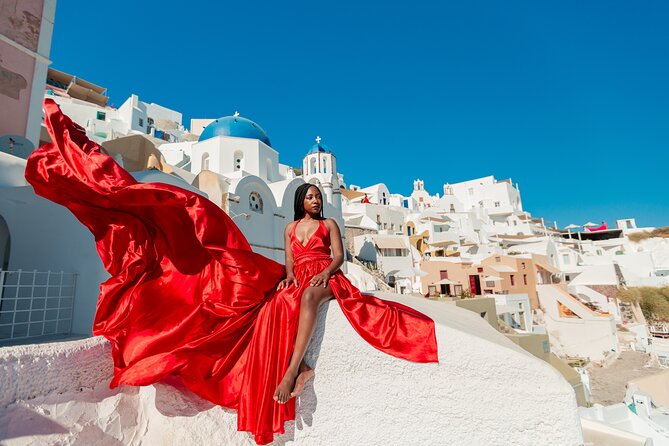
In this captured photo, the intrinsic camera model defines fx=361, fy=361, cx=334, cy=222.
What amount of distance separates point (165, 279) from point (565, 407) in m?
2.78

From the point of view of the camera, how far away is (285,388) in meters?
2.19

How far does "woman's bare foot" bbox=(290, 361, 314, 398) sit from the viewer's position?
227cm

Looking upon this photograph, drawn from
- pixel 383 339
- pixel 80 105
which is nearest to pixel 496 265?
pixel 383 339

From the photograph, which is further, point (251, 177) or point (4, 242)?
point (251, 177)

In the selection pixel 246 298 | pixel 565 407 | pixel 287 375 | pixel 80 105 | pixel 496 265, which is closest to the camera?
pixel 565 407

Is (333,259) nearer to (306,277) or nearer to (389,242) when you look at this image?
(306,277)

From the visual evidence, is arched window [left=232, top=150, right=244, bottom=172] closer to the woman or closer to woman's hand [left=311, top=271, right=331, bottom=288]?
the woman

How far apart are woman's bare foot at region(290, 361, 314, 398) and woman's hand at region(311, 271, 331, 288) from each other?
0.53 metres

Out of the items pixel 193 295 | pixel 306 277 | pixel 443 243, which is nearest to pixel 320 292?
pixel 306 277

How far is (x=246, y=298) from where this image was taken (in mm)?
2605

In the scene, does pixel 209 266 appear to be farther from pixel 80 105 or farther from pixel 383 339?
pixel 80 105

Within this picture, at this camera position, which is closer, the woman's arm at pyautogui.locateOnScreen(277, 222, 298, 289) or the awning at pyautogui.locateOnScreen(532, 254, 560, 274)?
the woman's arm at pyautogui.locateOnScreen(277, 222, 298, 289)

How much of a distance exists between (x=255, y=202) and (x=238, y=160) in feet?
24.5

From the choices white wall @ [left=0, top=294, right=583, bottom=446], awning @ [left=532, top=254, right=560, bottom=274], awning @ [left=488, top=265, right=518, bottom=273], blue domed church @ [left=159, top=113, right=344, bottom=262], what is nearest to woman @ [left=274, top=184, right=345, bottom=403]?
white wall @ [left=0, top=294, right=583, bottom=446]
